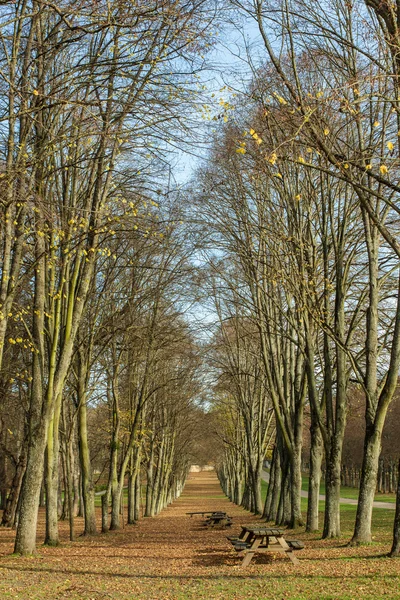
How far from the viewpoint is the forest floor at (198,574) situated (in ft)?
27.2

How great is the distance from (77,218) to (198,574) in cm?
696

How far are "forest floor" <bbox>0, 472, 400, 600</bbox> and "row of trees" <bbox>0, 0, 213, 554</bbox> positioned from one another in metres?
1.69

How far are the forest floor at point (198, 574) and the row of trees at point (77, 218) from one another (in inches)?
66.4

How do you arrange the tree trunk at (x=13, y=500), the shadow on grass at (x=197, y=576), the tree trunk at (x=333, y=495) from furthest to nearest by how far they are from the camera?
the tree trunk at (x=13, y=500) < the tree trunk at (x=333, y=495) < the shadow on grass at (x=197, y=576)

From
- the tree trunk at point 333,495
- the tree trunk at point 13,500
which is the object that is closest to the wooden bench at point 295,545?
the tree trunk at point 333,495

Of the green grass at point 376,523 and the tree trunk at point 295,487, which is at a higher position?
the tree trunk at point 295,487

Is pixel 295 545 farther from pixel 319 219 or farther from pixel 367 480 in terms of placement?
pixel 319 219

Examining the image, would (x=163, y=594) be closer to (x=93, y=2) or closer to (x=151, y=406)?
(x=93, y=2)

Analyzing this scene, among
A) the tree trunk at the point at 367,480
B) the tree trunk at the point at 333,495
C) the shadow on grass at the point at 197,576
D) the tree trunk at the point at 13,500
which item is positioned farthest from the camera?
the tree trunk at the point at 13,500

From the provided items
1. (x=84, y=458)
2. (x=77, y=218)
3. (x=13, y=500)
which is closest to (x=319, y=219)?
(x=77, y=218)

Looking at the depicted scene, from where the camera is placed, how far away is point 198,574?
34.2ft

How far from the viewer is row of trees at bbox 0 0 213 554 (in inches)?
336

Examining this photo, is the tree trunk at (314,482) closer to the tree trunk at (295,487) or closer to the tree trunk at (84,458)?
the tree trunk at (295,487)

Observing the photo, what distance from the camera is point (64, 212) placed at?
42.2ft
